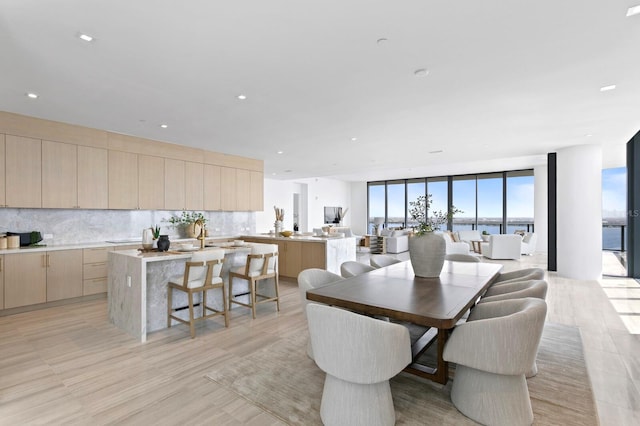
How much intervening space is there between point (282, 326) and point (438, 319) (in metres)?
2.34

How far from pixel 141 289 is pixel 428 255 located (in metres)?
2.95

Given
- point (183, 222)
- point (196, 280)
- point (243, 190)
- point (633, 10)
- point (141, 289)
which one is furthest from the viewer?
point (243, 190)

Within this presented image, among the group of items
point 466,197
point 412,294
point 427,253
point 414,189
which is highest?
point 414,189

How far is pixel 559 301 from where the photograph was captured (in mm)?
4797

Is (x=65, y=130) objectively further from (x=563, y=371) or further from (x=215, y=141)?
(x=563, y=371)

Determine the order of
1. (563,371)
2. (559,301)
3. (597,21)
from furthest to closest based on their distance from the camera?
(559,301) → (563,371) → (597,21)

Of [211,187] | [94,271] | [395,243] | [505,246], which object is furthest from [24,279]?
[505,246]

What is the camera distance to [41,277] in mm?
4332

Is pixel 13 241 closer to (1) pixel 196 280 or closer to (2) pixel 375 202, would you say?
(1) pixel 196 280

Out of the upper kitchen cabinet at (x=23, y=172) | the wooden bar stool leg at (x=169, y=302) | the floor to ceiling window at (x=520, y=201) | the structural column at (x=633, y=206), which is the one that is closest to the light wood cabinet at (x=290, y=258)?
the wooden bar stool leg at (x=169, y=302)

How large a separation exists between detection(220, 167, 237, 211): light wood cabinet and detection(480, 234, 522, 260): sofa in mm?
7226

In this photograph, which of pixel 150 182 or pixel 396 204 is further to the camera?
pixel 396 204

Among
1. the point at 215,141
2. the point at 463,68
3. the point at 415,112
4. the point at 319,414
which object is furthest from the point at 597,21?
the point at 215,141

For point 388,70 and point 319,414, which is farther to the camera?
point 388,70
